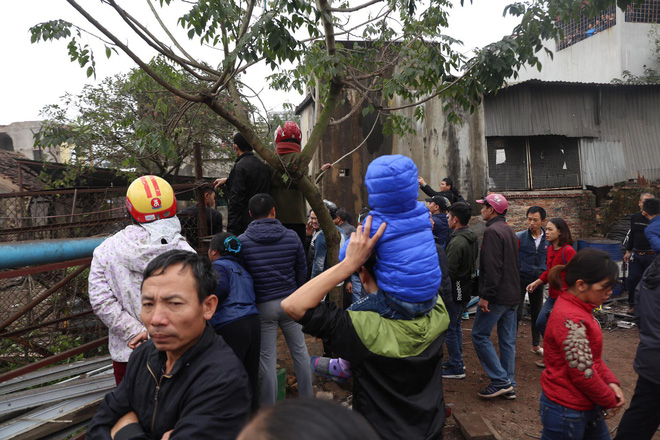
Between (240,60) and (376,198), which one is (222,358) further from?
(240,60)

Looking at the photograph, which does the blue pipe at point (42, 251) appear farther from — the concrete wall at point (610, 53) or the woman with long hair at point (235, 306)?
the concrete wall at point (610, 53)

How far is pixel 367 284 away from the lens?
194cm

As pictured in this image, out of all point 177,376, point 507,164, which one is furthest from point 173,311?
point 507,164

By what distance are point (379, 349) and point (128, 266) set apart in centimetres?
164

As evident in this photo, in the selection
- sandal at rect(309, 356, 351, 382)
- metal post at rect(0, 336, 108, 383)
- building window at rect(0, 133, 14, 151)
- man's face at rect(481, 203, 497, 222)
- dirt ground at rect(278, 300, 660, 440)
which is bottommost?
dirt ground at rect(278, 300, 660, 440)

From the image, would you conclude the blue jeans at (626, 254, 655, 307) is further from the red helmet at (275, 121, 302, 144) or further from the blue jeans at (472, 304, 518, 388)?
the red helmet at (275, 121, 302, 144)

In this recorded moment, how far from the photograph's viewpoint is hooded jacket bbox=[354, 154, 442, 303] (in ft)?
5.71

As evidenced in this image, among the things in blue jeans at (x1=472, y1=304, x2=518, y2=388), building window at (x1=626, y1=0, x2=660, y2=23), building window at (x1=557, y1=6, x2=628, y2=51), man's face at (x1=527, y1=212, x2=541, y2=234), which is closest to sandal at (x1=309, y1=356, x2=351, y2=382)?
blue jeans at (x1=472, y1=304, x2=518, y2=388)

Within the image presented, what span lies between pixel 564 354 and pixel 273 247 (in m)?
2.17

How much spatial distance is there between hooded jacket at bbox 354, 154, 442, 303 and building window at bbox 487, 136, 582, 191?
10382 millimetres

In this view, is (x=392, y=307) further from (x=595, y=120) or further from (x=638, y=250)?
(x=595, y=120)

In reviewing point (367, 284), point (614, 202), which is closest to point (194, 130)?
point (367, 284)

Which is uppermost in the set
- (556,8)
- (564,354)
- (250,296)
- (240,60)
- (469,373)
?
(556,8)

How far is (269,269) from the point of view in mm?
3426
